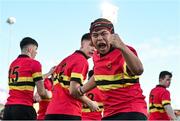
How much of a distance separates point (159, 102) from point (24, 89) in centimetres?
373

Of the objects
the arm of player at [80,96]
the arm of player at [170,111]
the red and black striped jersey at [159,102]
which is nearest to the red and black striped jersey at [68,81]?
the arm of player at [80,96]

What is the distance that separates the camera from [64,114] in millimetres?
6379

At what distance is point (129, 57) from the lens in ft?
14.0

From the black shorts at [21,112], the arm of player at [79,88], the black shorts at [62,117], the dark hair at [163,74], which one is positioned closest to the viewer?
the arm of player at [79,88]

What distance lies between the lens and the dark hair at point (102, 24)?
15.8 ft

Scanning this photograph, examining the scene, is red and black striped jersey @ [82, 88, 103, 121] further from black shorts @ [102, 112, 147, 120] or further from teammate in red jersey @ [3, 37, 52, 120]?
black shorts @ [102, 112, 147, 120]

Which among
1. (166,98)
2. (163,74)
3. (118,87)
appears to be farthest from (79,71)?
(163,74)

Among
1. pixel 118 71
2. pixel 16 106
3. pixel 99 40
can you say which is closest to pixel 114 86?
pixel 118 71

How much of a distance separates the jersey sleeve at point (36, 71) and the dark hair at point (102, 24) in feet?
9.09

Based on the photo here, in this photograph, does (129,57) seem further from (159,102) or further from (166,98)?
(159,102)

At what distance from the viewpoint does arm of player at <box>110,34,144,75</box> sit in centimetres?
427

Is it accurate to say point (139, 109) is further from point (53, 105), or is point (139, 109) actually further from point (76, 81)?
point (53, 105)

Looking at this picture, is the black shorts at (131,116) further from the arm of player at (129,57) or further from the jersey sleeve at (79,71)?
the jersey sleeve at (79,71)

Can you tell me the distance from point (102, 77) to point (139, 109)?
55 cm
